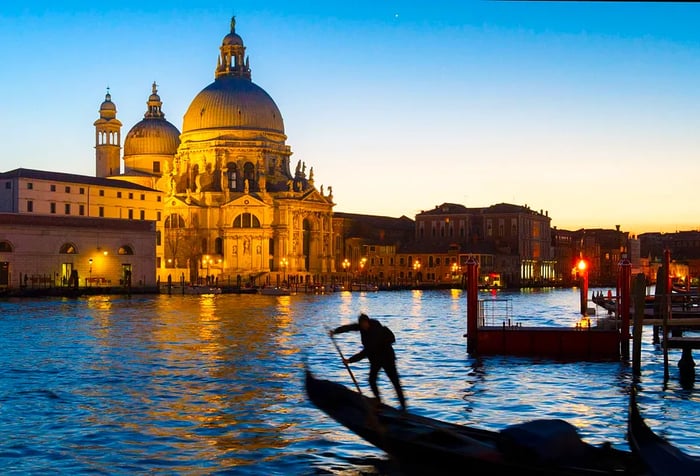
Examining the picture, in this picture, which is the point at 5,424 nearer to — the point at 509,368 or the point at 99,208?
the point at 509,368

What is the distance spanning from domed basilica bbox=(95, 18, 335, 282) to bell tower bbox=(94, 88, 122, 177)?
0.38 ft

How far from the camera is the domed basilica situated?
10081 cm

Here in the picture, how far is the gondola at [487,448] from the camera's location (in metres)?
10.2

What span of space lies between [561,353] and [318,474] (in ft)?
50.7

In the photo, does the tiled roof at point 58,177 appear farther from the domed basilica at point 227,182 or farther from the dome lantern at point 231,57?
the dome lantern at point 231,57

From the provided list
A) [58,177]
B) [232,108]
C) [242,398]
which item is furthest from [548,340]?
[232,108]

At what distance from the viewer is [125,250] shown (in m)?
75.1

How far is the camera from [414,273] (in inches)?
4724

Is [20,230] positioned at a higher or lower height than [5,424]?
higher

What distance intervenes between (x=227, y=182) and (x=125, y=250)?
30649mm

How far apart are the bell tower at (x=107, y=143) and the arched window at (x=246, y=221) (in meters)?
20.7

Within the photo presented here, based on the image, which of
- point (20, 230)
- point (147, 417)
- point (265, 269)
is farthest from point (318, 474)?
point (265, 269)

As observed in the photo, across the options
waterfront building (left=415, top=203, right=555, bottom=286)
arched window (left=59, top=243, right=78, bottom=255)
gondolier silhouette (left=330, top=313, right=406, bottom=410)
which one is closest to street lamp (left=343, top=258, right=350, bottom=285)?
waterfront building (left=415, top=203, right=555, bottom=286)

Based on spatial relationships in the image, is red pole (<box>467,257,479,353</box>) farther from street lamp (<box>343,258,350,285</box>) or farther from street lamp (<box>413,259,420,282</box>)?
street lamp (<box>413,259,420,282</box>)
